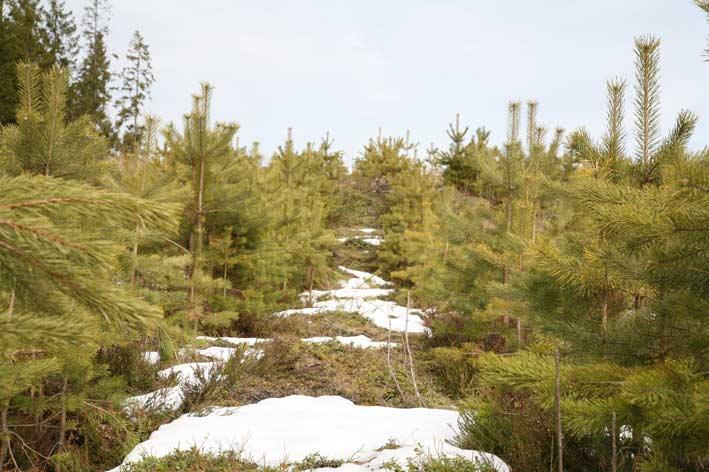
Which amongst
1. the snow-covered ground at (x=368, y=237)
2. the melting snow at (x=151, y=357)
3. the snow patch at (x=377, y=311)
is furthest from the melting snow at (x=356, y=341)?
the snow-covered ground at (x=368, y=237)

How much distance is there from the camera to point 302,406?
5000mm

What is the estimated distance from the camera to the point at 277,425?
173 inches

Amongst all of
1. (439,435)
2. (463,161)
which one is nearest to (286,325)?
(439,435)

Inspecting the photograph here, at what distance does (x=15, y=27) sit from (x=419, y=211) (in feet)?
57.4

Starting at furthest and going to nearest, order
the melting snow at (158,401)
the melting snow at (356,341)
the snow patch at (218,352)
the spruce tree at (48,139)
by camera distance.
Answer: the melting snow at (356,341) → the snow patch at (218,352) → the melting snow at (158,401) → the spruce tree at (48,139)

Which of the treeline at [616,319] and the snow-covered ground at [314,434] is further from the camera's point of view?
the snow-covered ground at [314,434]

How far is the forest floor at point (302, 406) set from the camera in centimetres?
364

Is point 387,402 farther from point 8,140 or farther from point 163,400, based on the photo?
point 8,140

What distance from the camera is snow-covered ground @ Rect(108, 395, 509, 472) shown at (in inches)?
142

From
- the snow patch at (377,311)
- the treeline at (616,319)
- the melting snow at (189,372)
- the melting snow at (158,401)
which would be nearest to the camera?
the treeline at (616,319)

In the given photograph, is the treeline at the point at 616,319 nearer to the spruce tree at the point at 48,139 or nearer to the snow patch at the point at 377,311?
the spruce tree at the point at 48,139

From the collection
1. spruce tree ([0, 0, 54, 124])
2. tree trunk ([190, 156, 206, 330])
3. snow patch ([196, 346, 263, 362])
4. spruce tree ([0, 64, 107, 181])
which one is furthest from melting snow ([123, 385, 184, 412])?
spruce tree ([0, 0, 54, 124])

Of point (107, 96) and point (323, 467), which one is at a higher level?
point (107, 96)

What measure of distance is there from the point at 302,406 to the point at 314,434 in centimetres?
86
